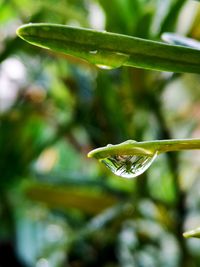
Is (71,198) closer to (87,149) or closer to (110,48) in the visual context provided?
(87,149)

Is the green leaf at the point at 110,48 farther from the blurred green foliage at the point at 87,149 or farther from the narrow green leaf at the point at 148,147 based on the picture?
the blurred green foliage at the point at 87,149

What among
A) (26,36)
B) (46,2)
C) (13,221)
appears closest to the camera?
(26,36)

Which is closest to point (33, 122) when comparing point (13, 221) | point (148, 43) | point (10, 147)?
point (10, 147)

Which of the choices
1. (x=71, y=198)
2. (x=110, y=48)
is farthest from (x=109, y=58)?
(x=71, y=198)

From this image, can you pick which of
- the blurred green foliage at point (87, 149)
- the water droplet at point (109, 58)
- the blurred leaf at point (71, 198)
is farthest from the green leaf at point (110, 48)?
the blurred leaf at point (71, 198)

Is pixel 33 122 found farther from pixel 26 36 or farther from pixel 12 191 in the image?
pixel 26 36

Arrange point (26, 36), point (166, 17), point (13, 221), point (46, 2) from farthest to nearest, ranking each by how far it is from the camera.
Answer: point (13, 221) < point (46, 2) < point (166, 17) < point (26, 36)
